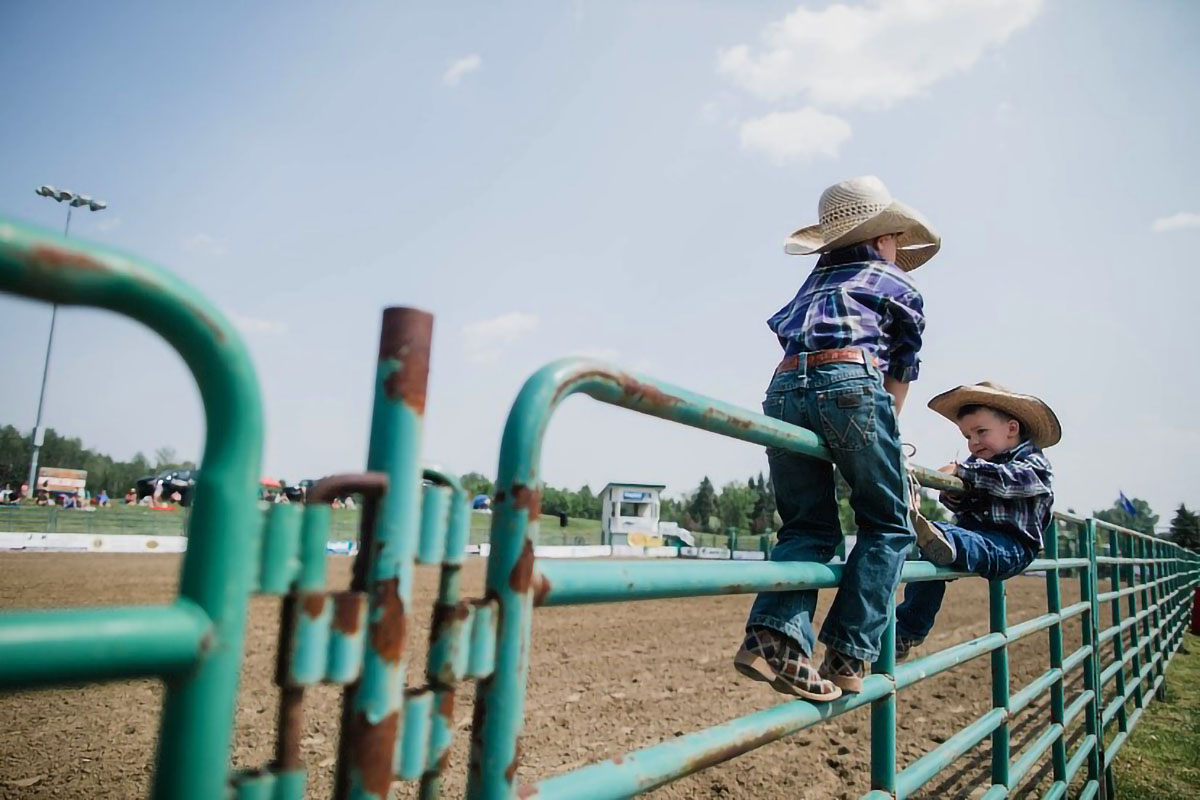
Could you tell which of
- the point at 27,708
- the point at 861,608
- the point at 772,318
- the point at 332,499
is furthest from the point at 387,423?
the point at 27,708

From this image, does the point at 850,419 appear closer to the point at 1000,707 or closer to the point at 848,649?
the point at 848,649

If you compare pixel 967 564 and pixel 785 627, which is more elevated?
pixel 967 564

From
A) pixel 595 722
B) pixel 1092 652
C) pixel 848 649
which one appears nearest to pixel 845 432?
pixel 848 649

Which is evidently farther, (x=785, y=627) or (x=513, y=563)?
(x=785, y=627)

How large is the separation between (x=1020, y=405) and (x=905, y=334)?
46.0 inches

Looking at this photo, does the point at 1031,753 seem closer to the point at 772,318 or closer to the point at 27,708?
the point at 772,318

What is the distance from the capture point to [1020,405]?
2.86 meters

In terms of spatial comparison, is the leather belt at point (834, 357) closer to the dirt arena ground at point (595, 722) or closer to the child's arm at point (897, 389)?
the child's arm at point (897, 389)

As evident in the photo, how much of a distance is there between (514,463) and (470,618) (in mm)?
182

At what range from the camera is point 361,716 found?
28.7 inches

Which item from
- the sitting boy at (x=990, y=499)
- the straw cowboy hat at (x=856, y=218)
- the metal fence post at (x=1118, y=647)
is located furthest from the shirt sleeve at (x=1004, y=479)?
the metal fence post at (x=1118, y=647)

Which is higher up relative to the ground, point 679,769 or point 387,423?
point 387,423

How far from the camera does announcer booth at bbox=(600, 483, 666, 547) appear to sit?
1453 inches

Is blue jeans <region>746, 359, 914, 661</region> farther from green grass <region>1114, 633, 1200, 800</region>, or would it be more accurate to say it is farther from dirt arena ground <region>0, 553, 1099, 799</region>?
green grass <region>1114, 633, 1200, 800</region>
